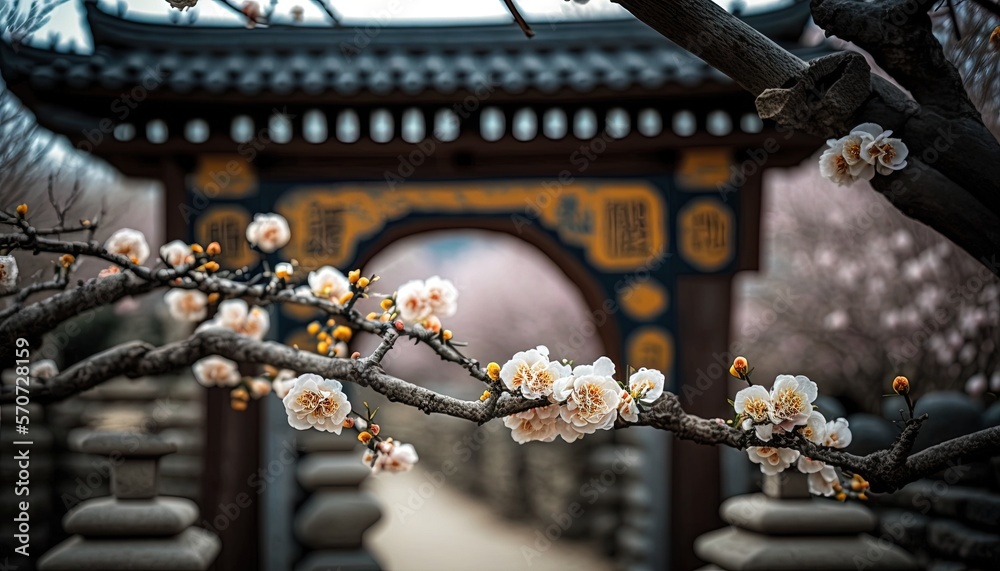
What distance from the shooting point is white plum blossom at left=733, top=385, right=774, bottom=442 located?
207 cm

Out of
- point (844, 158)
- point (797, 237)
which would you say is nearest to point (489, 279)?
point (797, 237)

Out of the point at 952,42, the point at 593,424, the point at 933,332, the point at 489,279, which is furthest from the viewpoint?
the point at 489,279

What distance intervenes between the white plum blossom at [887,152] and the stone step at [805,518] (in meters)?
2.17

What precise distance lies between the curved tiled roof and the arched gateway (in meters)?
0.02

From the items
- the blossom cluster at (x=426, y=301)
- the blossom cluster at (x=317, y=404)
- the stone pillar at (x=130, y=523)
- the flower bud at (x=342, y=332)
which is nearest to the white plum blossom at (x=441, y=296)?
the blossom cluster at (x=426, y=301)

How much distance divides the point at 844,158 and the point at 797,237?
7.47 metres

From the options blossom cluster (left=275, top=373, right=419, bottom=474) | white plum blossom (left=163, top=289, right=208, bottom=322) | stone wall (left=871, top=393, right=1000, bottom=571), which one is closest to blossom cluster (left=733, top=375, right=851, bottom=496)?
blossom cluster (left=275, top=373, right=419, bottom=474)

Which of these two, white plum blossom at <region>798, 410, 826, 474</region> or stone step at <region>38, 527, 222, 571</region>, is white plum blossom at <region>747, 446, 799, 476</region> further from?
stone step at <region>38, 527, 222, 571</region>

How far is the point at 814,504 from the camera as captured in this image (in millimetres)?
3875

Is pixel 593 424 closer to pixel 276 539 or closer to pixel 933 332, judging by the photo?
pixel 276 539

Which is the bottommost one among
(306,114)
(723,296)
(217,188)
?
(723,296)

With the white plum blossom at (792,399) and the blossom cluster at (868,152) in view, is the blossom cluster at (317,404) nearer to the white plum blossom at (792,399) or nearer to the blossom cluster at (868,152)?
the white plum blossom at (792,399)

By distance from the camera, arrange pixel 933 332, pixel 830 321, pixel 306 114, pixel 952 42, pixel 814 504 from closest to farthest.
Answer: pixel 814 504 < pixel 952 42 < pixel 306 114 < pixel 933 332 < pixel 830 321

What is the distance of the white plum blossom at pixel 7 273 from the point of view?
254 cm
